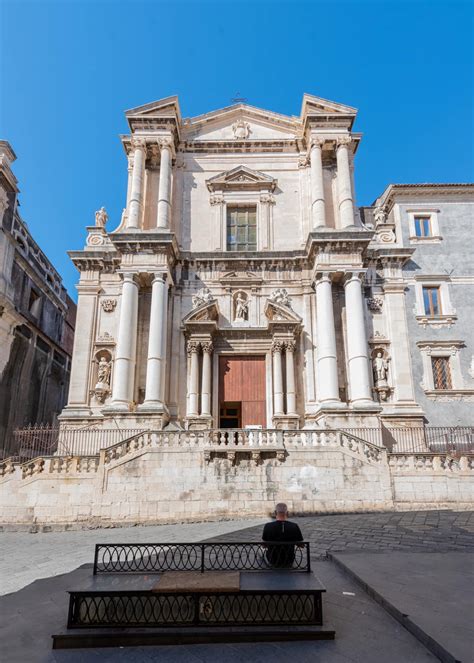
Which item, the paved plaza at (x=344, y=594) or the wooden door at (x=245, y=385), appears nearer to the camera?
the paved plaza at (x=344, y=594)

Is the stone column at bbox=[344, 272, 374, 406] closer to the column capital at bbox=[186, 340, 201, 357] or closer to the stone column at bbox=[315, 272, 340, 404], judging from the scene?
the stone column at bbox=[315, 272, 340, 404]

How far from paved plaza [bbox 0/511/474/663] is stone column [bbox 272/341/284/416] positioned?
8398mm

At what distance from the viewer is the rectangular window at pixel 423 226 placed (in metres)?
25.1

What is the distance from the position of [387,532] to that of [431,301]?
1548 cm

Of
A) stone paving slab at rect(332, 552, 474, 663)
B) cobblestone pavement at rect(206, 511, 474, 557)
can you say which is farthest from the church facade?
stone paving slab at rect(332, 552, 474, 663)

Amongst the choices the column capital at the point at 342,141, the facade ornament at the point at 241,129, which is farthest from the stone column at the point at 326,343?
the facade ornament at the point at 241,129

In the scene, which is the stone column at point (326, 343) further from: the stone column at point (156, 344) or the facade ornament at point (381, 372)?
the stone column at point (156, 344)

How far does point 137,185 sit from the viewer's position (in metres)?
23.5

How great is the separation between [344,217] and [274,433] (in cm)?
1234

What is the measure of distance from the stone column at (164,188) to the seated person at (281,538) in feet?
59.8

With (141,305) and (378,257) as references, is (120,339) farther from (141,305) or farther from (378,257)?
(378,257)

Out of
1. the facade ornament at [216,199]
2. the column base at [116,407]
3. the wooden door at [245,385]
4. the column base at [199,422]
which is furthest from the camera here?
the facade ornament at [216,199]

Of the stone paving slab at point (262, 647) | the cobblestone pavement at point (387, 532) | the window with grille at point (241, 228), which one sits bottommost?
the stone paving slab at point (262, 647)

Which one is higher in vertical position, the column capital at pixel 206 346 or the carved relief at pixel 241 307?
the carved relief at pixel 241 307
